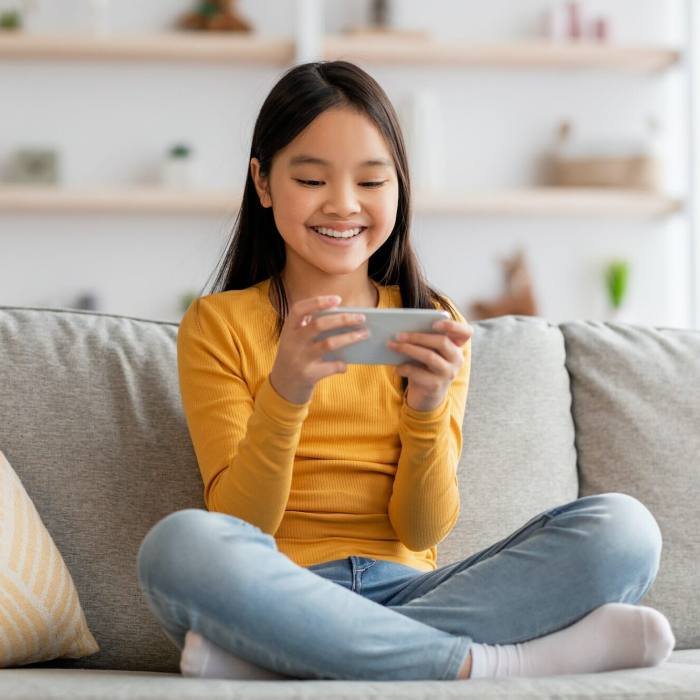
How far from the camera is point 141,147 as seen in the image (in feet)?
13.5

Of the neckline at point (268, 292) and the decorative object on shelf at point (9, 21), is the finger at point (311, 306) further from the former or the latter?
the decorative object on shelf at point (9, 21)

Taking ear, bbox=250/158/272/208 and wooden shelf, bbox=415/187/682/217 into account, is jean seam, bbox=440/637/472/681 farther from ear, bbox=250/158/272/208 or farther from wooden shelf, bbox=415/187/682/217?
wooden shelf, bbox=415/187/682/217

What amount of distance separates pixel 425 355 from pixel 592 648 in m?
0.37

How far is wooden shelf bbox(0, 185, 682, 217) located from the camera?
12.7 ft

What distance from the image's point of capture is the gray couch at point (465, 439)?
1648mm

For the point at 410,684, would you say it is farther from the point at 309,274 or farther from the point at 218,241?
the point at 218,241

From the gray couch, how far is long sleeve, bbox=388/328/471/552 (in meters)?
0.19

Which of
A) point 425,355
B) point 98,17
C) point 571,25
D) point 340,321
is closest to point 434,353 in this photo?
point 425,355

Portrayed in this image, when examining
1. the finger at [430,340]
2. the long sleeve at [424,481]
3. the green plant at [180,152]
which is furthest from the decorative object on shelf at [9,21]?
the finger at [430,340]

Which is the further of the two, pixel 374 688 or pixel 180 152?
pixel 180 152

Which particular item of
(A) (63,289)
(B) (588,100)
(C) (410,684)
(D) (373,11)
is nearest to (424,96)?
(D) (373,11)

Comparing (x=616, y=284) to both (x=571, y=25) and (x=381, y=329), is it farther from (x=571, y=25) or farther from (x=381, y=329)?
(x=381, y=329)

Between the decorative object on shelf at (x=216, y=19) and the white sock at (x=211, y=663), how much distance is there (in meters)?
3.11

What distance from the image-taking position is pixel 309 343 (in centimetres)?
136
